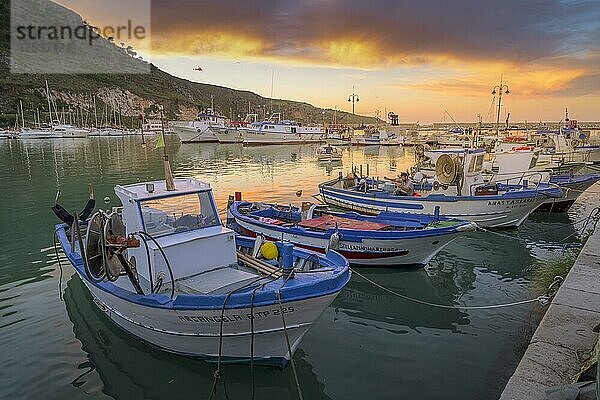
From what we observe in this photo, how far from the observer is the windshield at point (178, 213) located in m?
7.92

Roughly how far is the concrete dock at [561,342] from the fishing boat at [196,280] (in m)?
2.84

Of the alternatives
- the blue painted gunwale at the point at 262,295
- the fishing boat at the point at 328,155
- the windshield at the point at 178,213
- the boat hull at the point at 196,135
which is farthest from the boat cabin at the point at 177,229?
the boat hull at the point at 196,135

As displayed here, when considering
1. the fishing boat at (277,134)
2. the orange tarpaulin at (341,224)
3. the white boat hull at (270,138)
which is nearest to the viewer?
the orange tarpaulin at (341,224)

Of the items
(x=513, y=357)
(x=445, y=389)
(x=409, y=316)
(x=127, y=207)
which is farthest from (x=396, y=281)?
(x=127, y=207)

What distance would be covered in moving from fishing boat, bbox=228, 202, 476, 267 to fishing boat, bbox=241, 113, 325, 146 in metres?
65.2

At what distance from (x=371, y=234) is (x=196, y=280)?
6116mm

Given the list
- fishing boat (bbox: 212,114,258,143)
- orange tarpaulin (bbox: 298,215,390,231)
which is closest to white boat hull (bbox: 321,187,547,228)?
orange tarpaulin (bbox: 298,215,390,231)

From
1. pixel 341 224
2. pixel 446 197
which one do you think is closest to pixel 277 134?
pixel 446 197

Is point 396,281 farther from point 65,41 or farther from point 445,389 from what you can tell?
point 65,41

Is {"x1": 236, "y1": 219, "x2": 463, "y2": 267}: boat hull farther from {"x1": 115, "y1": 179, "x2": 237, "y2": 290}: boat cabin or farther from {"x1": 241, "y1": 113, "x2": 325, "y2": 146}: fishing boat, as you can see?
{"x1": 241, "y1": 113, "x2": 325, "y2": 146}: fishing boat

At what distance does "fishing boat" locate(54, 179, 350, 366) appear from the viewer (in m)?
6.61

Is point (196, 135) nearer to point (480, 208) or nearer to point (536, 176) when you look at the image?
point (536, 176)

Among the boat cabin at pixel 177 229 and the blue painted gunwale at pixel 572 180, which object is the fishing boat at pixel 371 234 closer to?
the boat cabin at pixel 177 229

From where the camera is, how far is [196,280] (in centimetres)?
754
